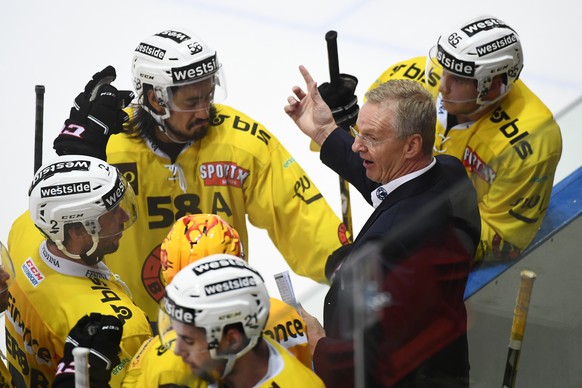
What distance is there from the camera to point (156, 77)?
274cm

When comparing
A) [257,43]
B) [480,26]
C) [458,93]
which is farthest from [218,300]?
[257,43]

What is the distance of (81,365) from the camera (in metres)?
1.75

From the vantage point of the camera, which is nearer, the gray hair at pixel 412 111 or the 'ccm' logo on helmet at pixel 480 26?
the gray hair at pixel 412 111

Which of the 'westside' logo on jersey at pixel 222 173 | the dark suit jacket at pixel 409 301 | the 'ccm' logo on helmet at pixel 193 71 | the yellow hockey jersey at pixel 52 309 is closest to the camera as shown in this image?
the dark suit jacket at pixel 409 301

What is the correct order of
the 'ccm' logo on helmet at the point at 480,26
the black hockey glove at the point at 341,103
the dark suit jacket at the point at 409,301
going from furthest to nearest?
the black hockey glove at the point at 341,103, the 'ccm' logo on helmet at the point at 480,26, the dark suit jacket at the point at 409,301

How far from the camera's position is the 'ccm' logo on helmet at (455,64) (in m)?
2.89

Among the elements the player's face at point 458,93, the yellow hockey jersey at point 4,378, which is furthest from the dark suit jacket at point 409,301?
the player's face at point 458,93

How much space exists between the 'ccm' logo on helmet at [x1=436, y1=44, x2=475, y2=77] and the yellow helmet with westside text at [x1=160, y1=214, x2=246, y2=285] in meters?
1.01

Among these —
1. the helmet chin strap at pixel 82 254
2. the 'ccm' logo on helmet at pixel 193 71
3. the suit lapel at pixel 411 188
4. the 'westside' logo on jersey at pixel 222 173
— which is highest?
the 'ccm' logo on helmet at pixel 193 71

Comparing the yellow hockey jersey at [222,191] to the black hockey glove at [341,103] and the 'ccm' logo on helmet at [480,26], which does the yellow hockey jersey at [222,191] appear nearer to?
the black hockey glove at [341,103]

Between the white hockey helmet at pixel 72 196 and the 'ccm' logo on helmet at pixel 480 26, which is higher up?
the 'ccm' logo on helmet at pixel 480 26

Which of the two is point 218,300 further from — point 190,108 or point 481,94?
point 481,94

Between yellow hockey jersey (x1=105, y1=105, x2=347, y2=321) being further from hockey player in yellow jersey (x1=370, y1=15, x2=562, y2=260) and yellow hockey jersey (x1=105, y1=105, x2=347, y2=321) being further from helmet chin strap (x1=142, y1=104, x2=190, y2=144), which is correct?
hockey player in yellow jersey (x1=370, y1=15, x2=562, y2=260)

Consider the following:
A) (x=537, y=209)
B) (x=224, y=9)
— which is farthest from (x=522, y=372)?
(x=224, y=9)
